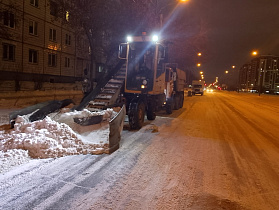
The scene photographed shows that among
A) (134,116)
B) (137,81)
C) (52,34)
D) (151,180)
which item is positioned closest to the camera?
(151,180)

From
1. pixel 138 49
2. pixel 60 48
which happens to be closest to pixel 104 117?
pixel 138 49

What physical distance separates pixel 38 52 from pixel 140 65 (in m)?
23.5

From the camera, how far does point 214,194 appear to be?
4215 millimetres

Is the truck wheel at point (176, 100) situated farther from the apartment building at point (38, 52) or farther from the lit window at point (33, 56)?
the lit window at point (33, 56)

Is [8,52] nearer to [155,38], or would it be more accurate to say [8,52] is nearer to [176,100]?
[176,100]

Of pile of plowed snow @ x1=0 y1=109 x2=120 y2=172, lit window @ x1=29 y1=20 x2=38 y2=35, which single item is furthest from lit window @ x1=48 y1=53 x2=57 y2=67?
pile of plowed snow @ x1=0 y1=109 x2=120 y2=172

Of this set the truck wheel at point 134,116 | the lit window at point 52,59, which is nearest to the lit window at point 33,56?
the lit window at point 52,59

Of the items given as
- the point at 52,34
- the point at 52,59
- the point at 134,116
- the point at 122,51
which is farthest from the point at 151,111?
the point at 52,34

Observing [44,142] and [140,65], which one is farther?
[140,65]

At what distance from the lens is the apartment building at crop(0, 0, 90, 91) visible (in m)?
25.3

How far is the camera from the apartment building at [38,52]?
83.0 ft

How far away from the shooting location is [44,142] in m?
5.71

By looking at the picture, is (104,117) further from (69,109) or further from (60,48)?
(60,48)

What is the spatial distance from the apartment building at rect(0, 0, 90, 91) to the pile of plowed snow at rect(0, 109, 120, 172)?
16442 millimetres
